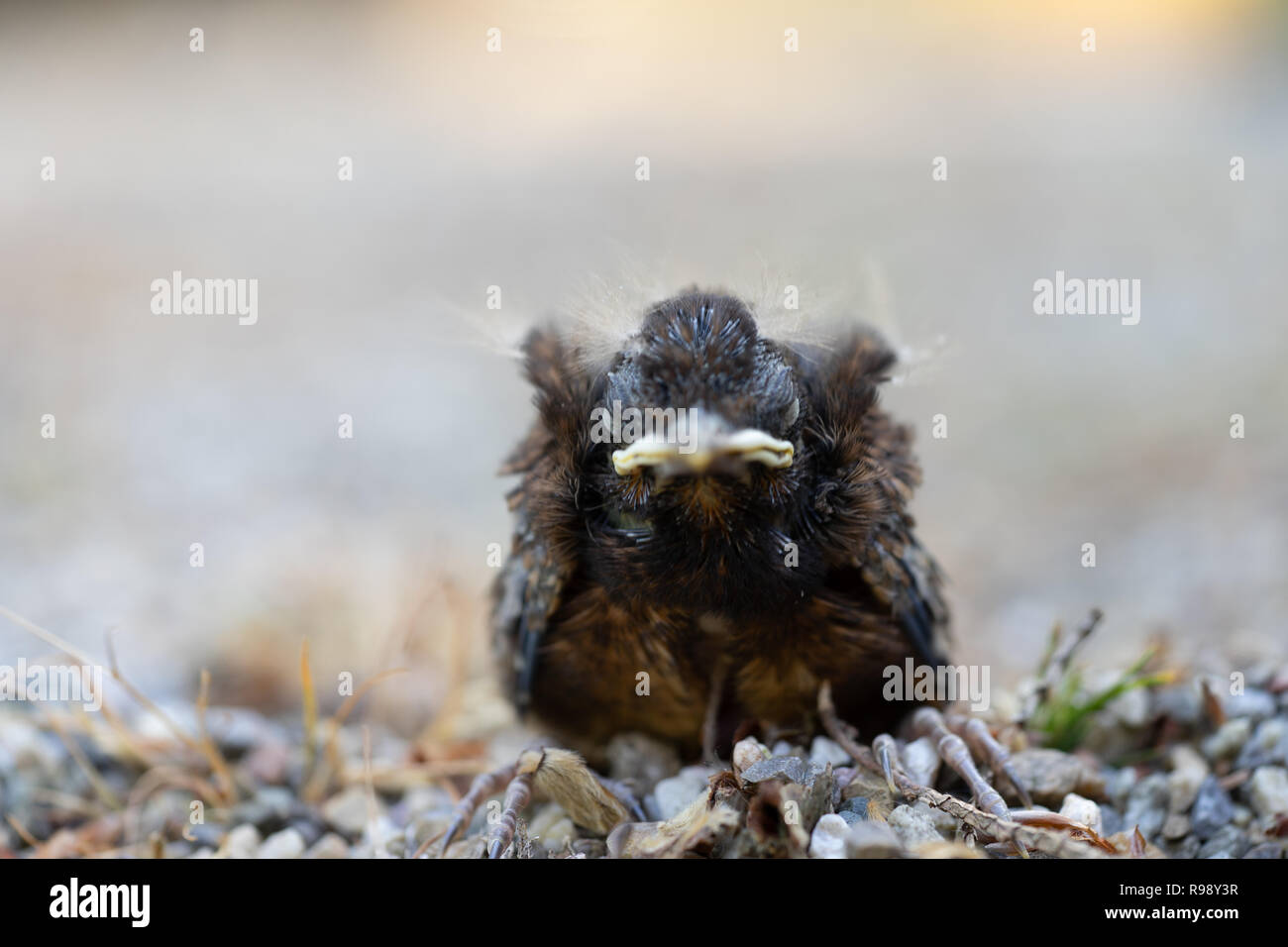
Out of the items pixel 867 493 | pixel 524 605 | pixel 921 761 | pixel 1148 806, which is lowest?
pixel 1148 806

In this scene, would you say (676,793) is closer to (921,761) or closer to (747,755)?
(747,755)

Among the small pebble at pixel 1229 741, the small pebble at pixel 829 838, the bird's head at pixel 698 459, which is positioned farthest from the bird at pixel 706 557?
the small pebble at pixel 1229 741

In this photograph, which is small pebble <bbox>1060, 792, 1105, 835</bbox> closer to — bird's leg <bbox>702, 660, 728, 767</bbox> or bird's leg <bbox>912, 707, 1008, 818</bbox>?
bird's leg <bbox>912, 707, 1008, 818</bbox>

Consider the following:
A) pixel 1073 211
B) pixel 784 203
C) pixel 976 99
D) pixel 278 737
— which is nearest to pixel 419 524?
pixel 278 737

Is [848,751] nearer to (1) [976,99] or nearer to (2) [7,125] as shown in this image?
(1) [976,99]

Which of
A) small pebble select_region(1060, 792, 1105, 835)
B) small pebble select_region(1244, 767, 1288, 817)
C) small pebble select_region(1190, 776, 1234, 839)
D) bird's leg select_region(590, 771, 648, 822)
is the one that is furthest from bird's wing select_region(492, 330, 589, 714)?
small pebble select_region(1244, 767, 1288, 817)

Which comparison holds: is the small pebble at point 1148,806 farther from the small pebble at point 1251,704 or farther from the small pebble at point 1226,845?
the small pebble at point 1251,704

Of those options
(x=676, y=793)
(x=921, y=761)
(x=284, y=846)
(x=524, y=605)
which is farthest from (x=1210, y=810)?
(x=284, y=846)
